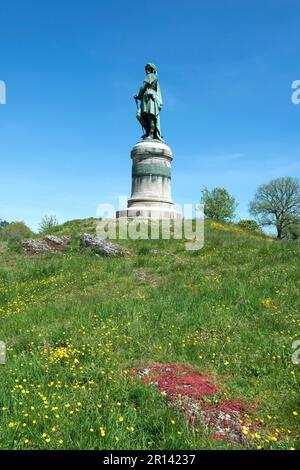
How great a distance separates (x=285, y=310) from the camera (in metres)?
8.09

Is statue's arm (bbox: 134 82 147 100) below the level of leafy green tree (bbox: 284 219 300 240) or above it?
above

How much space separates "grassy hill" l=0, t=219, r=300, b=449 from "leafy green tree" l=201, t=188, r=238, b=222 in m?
55.4

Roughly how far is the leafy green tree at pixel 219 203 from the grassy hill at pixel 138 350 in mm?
55403

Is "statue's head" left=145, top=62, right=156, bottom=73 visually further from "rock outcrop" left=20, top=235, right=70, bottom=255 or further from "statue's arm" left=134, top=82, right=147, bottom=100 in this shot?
"rock outcrop" left=20, top=235, right=70, bottom=255

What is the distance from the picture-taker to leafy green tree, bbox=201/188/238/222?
67938mm

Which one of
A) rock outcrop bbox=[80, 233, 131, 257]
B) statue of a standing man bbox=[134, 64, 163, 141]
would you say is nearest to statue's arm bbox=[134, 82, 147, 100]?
statue of a standing man bbox=[134, 64, 163, 141]

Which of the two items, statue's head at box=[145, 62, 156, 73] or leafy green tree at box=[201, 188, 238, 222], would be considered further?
leafy green tree at box=[201, 188, 238, 222]

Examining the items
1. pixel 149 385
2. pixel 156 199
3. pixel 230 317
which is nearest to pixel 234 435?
pixel 149 385

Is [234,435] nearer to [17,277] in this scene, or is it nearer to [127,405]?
[127,405]

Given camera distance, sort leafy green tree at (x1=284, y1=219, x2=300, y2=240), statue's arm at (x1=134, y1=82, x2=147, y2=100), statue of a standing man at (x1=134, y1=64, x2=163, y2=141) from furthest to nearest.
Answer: leafy green tree at (x1=284, y1=219, x2=300, y2=240)
statue's arm at (x1=134, y1=82, x2=147, y2=100)
statue of a standing man at (x1=134, y1=64, x2=163, y2=141)

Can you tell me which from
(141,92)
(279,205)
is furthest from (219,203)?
(141,92)

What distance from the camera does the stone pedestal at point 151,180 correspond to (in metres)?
25.9

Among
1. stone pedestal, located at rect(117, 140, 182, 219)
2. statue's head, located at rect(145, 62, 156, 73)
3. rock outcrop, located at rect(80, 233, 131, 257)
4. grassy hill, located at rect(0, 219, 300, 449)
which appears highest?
statue's head, located at rect(145, 62, 156, 73)

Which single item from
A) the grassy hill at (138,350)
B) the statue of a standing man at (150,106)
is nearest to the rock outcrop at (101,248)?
the grassy hill at (138,350)
